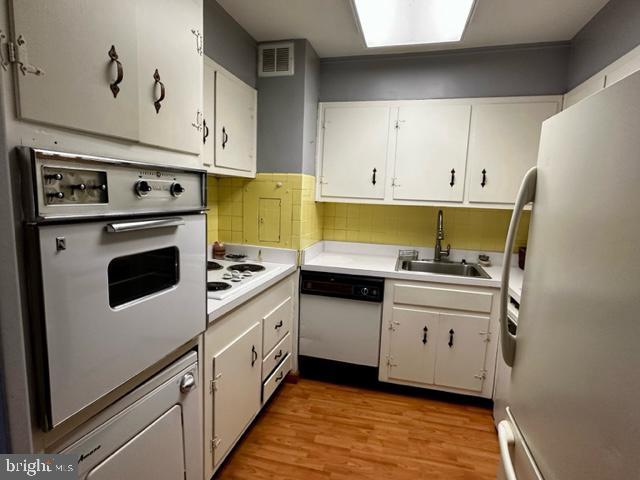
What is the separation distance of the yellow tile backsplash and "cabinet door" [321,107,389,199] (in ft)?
0.68

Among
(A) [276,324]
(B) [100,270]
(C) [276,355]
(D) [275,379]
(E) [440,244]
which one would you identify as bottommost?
(D) [275,379]

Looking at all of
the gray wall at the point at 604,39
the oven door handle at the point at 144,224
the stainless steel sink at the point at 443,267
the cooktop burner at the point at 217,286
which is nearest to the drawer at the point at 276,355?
the cooktop burner at the point at 217,286

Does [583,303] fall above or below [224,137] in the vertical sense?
below

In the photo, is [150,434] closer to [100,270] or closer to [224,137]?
[100,270]

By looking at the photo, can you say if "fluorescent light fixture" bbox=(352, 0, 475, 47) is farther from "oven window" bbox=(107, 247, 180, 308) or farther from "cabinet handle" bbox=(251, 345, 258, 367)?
"cabinet handle" bbox=(251, 345, 258, 367)

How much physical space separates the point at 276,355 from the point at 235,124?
4.92ft

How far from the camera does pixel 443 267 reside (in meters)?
2.75

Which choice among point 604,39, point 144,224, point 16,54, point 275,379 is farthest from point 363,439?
point 604,39

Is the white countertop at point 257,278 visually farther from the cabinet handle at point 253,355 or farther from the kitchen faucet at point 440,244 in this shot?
the kitchen faucet at point 440,244

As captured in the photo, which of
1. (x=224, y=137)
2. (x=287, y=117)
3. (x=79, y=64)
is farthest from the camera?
(x=287, y=117)

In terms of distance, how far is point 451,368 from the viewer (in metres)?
2.35

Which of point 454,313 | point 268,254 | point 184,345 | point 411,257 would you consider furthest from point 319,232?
point 184,345

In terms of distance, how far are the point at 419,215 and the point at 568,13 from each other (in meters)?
1.51

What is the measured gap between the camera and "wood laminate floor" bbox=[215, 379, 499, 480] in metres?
1.77
